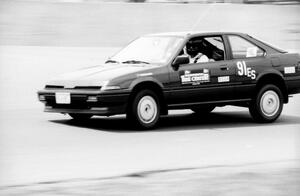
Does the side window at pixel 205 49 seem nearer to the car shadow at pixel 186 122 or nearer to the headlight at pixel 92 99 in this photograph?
the car shadow at pixel 186 122

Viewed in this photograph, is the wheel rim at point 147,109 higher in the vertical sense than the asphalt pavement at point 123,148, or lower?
higher

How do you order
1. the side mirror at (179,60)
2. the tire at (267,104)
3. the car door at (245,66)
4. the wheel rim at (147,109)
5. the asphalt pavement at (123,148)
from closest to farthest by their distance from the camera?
the asphalt pavement at (123,148) < the wheel rim at (147,109) < the side mirror at (179,60) < the car door at (245,66) < the tire at (267,104)

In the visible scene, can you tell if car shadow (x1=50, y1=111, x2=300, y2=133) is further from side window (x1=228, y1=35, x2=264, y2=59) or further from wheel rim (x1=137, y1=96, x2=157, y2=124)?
side window (x1=228, y1=35, x2=264, y2=59)

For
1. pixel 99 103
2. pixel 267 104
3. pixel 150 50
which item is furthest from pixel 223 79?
pixel 99 103

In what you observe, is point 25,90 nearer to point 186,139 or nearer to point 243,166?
point 186,139

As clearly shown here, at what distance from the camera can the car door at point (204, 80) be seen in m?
11.7

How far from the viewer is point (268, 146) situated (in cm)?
984

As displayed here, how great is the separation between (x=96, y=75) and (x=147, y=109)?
2.78ft

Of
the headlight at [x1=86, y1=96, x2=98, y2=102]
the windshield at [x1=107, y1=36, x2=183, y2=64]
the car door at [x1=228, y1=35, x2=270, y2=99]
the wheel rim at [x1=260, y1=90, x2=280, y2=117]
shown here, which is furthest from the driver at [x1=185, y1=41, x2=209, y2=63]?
the headlight at [x1=86, y1=96, x2=98, y2=102]

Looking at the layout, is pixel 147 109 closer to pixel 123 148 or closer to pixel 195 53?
pixel 195 53

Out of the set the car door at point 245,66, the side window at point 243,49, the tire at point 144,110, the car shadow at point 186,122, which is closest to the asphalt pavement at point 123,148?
the car shadow at point 186,122

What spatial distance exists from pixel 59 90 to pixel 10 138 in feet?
4.88

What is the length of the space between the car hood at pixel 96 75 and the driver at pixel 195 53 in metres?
0.75

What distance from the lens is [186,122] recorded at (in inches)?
502
